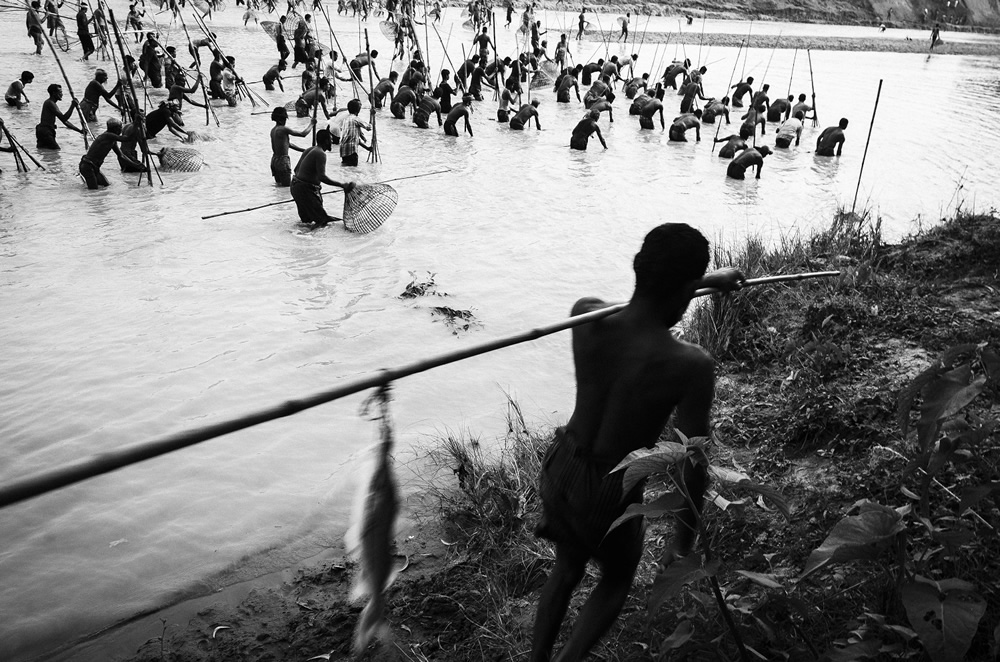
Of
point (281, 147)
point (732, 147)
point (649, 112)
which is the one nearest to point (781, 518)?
point (281, 147)

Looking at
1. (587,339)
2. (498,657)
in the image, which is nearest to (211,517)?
(498,657)

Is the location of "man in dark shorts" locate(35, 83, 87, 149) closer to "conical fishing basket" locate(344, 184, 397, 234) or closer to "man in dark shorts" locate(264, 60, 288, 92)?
"conical fishing basket" locate(344, 184, 397, 234)

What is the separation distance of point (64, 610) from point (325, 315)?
13.9ft

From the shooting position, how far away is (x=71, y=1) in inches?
967

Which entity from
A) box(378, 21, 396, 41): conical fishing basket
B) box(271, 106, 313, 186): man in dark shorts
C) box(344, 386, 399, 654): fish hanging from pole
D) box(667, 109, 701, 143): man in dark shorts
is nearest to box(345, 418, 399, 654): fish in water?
box(344, 386, 399, 654): fish hanging from pole

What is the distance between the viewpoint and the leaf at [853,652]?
227cm

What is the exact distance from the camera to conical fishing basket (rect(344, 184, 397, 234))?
9430 millimetres

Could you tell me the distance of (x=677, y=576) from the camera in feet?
7.54

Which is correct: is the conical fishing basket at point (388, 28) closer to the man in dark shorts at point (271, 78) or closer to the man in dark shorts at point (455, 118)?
the man in dark shorts at point (271, 78)

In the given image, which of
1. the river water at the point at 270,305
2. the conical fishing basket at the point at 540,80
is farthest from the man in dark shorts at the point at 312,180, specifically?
the conical fishing basket at the point at 540,80

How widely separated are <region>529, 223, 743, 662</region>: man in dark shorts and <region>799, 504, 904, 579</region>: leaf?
48cm

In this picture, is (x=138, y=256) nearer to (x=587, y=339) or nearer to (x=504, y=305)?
(x=504, y=305)

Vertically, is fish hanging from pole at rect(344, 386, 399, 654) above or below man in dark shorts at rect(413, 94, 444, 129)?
above

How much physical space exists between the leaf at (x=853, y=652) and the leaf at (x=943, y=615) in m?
0.24
